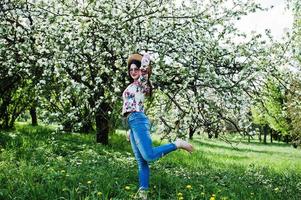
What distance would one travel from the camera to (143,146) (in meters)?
5.39

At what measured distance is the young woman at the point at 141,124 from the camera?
541cm

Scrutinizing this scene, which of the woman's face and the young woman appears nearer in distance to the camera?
the young woman

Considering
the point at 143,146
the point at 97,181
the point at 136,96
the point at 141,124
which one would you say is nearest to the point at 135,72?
the point at 136,96

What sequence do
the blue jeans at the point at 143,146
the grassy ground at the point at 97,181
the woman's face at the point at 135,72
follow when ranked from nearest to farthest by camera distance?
the blue jeans at the point at 143,146 < the grassy ground at the point at 97,181 < the woman's face at the point at 135,72

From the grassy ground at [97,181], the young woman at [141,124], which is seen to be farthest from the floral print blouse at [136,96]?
the grassy ground at [97,181]

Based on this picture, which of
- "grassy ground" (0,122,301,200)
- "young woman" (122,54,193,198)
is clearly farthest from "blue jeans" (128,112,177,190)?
"grassy ground" (0,122,301,200)

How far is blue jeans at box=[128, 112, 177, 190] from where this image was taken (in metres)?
5.39

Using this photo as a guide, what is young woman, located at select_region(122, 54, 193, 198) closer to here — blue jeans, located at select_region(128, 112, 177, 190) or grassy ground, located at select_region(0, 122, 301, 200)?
blue jeans, located at select_region(128, 112, 177, 190)

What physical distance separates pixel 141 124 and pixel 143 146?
0.88ft

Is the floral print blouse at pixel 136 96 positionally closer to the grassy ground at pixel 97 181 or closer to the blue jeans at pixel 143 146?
the blue jeans at pixel 143 146

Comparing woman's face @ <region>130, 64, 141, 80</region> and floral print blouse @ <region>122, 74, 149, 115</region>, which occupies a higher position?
woman's face @ <region>130, 64, 141, 80</region>

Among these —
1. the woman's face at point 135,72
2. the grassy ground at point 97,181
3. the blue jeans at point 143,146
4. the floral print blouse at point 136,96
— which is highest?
the woman's face at point 135,72

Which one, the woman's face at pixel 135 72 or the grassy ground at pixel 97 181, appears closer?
the grassy ground at pixel 97 181

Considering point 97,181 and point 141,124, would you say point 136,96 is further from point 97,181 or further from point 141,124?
point 97,181
